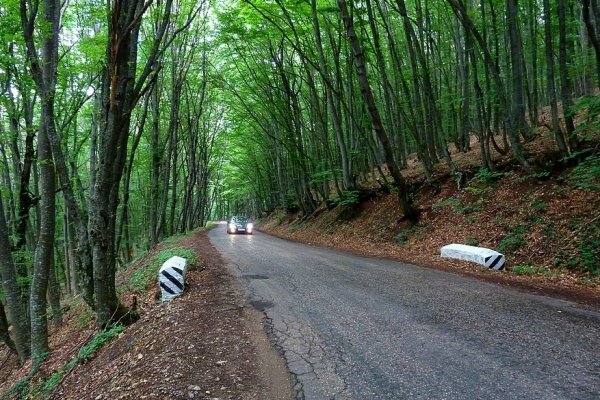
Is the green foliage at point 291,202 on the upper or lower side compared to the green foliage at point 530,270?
upper

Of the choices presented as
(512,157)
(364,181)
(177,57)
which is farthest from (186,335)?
(364,181)

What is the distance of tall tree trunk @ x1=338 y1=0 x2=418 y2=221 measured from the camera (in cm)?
1155

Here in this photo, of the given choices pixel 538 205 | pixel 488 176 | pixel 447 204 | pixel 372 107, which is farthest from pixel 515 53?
pixel 447 204

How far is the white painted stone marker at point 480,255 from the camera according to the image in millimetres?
8617

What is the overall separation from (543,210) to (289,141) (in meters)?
16.3

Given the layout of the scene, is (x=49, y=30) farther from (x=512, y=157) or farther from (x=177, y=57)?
(x=512, y=157)

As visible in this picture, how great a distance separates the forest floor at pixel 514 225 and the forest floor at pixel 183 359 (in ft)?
16.1

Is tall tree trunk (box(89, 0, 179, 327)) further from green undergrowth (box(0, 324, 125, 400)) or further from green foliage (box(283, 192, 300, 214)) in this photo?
green foliage (box(283, 192, 300, 214))

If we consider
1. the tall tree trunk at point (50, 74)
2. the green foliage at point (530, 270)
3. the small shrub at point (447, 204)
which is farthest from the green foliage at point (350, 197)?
the tall tree trunk at point (50, 74)

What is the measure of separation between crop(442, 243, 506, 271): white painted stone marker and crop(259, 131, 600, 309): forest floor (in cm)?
20

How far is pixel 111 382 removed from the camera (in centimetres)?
430

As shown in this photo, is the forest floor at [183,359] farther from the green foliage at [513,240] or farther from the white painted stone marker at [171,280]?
the green foliage at [513,240]

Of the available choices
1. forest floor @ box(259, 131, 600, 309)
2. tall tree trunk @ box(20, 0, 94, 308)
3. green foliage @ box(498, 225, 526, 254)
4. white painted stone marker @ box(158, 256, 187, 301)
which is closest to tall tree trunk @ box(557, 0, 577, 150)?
forest floor @ box(259, 131, 600, 309)

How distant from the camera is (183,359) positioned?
167 inches
